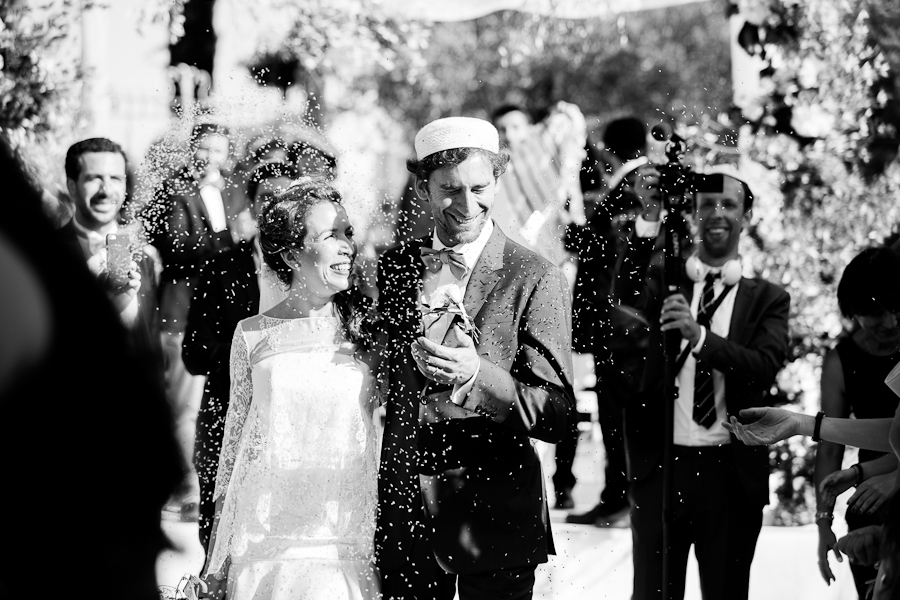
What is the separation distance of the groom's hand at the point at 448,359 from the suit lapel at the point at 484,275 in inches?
11.1

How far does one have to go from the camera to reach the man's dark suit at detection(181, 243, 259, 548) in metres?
4.22

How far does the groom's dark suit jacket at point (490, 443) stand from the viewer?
10.6ft

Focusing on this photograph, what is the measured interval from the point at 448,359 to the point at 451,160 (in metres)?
0.78

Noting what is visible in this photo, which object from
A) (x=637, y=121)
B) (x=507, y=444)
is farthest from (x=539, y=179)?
(x=507, y=444)

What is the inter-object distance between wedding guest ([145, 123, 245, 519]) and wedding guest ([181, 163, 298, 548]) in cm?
9

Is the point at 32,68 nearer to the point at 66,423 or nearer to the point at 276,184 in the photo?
the point at 276,184

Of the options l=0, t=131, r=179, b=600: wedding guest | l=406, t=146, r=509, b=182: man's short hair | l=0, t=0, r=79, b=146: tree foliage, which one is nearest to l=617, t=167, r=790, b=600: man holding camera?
l=406, t=146, r=509, b=182: man's short hair

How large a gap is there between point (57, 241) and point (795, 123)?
528cm

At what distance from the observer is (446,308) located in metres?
3.04

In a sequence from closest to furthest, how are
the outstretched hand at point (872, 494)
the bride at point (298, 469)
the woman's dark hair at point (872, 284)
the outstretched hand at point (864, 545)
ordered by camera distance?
the outstretched hand at point (864, 545) → the outstretched hand at point (872, 494) → the bride at point (298, 469) → the woman's dark hair at point (872, 284)

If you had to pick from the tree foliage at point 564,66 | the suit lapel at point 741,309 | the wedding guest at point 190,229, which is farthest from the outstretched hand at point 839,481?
the tree foliage at point 564,66

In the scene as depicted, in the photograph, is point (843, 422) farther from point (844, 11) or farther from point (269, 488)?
point (844, 11)

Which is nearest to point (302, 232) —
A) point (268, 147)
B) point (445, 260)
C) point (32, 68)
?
point (445, 260)

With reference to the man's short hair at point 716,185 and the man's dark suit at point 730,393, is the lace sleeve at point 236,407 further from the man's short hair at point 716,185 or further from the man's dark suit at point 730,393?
the man's short hair at point 716,185
